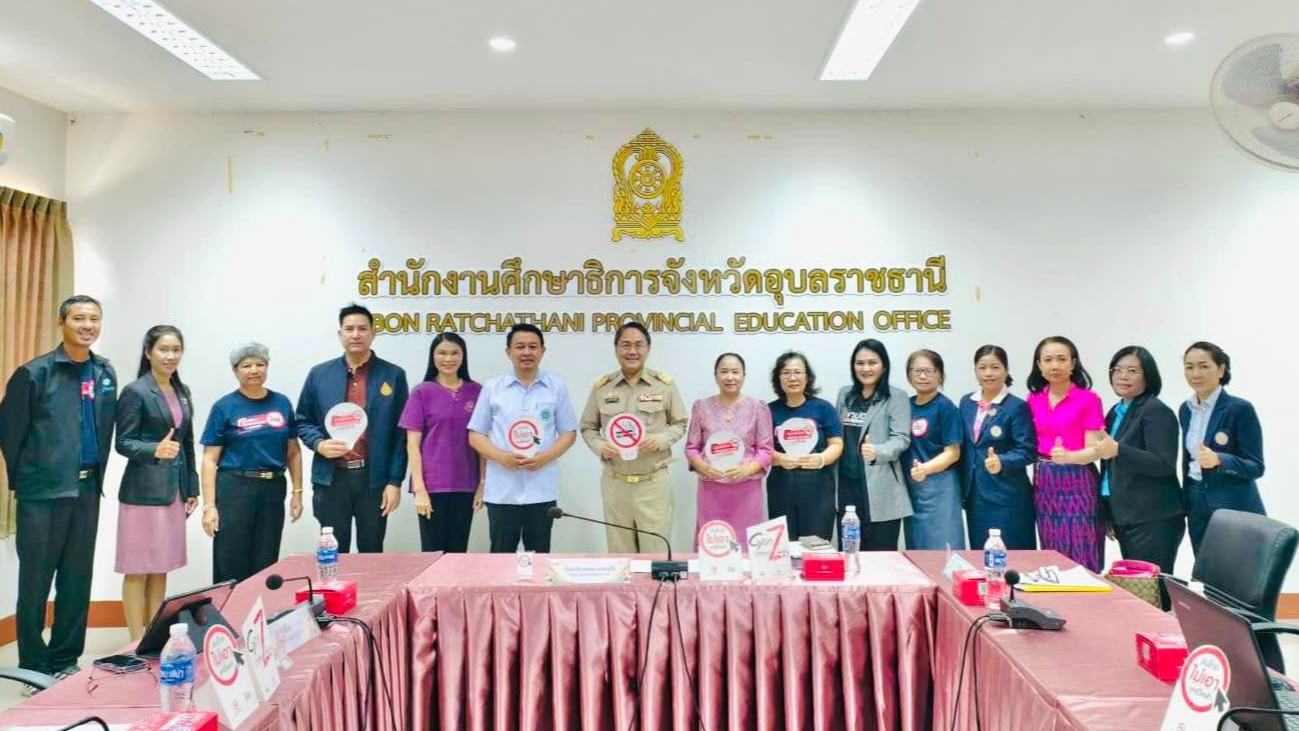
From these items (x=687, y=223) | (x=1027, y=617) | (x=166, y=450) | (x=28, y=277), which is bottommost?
(x=1027, y=617)

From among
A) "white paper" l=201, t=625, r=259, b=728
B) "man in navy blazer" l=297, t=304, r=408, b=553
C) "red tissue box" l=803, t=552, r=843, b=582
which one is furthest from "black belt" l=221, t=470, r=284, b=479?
"red tissue box" l=803, t=552, r=843, b=582

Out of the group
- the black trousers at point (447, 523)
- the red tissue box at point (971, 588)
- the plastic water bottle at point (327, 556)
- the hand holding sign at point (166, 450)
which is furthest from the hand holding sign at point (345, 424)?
the red tissue box at point (971, 588)

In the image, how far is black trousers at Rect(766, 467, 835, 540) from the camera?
12.0 ft

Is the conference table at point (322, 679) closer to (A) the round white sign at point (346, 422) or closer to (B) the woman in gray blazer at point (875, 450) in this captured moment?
(A) the round white sign at point (346, 422)

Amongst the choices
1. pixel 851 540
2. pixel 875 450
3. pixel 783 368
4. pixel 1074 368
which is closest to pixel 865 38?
pixel 783 368

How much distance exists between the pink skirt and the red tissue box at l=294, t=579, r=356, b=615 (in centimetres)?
188

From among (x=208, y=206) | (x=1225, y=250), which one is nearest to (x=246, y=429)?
(x=208, y=206)

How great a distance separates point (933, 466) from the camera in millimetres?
3596

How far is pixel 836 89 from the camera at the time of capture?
4191mm

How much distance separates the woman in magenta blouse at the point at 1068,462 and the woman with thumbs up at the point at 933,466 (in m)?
0.36

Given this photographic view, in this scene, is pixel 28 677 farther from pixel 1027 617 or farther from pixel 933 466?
pixel 933 466

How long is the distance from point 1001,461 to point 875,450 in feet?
1.79

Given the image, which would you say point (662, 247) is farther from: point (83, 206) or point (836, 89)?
point (83, 206)

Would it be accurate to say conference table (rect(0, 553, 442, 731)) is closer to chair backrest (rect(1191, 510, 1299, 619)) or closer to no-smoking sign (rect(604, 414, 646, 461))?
no-smoking sign (rect(604, 414, 646, 461))
